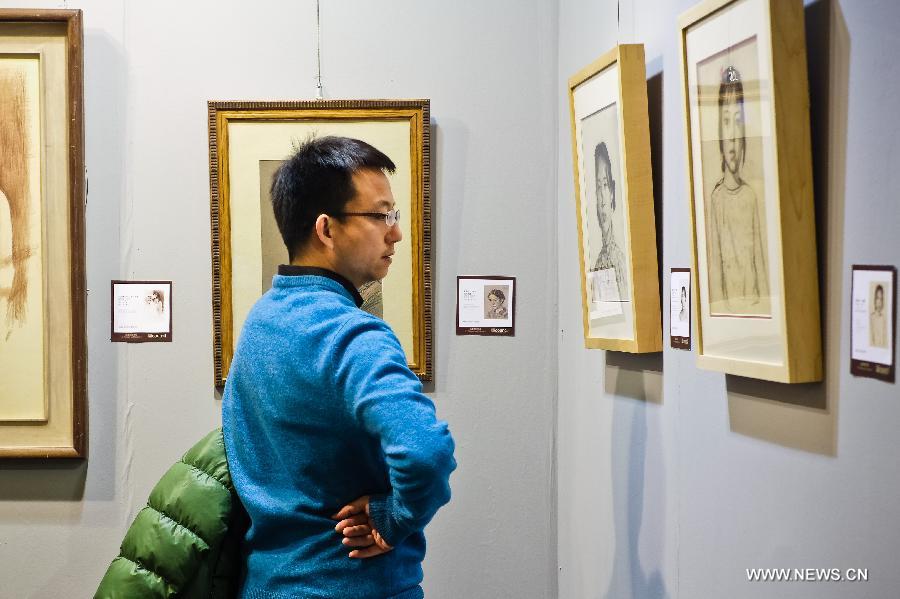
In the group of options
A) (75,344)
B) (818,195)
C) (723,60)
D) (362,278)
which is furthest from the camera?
(75,344)

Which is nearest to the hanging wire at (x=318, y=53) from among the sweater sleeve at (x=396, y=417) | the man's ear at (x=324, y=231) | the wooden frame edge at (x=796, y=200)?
the man's ear at (x=324, y=231)

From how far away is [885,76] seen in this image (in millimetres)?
1244

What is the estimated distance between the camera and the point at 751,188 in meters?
1.54

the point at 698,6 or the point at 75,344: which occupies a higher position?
the point at 698,6

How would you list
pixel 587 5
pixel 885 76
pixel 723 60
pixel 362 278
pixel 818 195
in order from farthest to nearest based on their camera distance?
pixel 587 5, pixel 362 278, pixel 723 60, pixel 818 195, pixel 885 76

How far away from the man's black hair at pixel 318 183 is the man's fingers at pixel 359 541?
0.56 m

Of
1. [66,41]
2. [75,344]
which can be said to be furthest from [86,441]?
[66,41]

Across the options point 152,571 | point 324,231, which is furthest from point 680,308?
point 152,571

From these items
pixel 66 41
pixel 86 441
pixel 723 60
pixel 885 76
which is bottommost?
pixel 86 441

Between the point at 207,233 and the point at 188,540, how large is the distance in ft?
4.47

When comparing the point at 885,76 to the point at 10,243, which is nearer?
the point at 885,76

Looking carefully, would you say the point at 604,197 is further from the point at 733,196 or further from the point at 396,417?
the point at 396,417

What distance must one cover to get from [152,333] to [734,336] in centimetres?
191

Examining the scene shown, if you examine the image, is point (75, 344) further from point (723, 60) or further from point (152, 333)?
point (723, 60)
